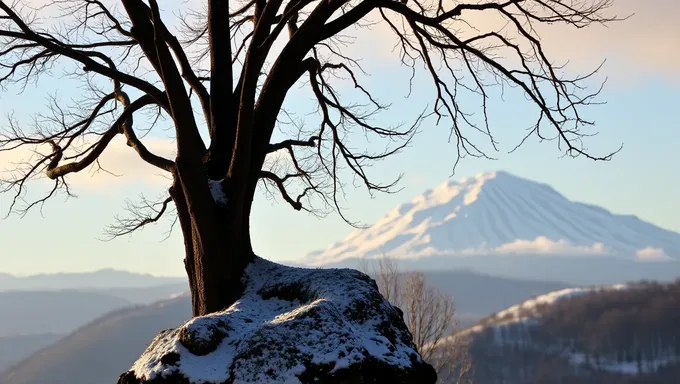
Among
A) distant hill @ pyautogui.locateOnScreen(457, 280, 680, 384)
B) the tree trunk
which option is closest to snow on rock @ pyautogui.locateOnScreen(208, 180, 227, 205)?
the tree trunk

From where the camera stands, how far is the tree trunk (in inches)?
388

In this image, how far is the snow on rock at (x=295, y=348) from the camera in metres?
7.74

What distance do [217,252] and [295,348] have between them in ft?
8.07

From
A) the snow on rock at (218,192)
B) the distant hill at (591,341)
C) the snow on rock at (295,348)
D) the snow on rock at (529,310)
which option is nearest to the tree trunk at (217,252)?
the snow on rock at (218,192)

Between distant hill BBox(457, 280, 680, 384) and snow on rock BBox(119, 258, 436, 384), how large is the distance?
147 m

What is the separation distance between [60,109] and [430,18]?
5878 millimetres

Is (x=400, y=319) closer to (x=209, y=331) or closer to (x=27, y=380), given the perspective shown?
(x=209, y=331)

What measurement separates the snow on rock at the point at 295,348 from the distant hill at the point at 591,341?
147 meters

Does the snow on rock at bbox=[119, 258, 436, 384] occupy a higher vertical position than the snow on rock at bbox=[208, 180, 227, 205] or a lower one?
lower

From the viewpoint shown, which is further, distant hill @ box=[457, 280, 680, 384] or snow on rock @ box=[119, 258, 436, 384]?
distant hill @ box=[457, 280, 680, 384]

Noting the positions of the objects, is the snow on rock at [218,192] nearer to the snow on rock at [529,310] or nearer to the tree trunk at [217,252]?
the tree trunk at [217,252]

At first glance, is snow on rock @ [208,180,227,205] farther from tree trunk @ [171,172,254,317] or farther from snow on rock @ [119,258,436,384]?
snow on rock @ [119,258,436,384]

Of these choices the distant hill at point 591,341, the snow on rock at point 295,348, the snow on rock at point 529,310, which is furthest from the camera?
the snow on rock at point 529,310

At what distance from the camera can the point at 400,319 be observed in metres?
9.22
